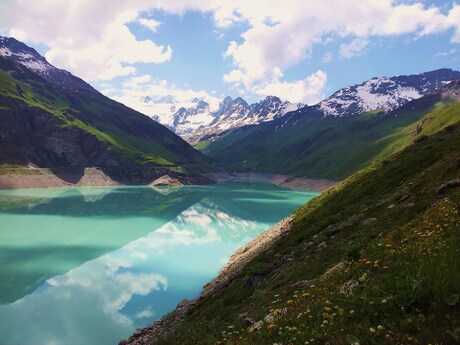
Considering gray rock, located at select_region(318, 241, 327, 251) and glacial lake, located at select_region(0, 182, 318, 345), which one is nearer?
gray rock, located at select_region(318, 241, 327, 251)

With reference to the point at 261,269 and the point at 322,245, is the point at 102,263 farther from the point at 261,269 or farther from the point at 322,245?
the point at 322,245

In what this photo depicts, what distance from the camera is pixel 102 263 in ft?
213

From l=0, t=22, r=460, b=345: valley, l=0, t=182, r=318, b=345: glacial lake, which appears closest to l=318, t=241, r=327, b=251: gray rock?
l=0, t=22, r=460, b=345: valley

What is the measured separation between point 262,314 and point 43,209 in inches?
5222

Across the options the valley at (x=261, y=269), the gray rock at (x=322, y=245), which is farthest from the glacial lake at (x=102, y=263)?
the gray rock at (x=322, y=245)

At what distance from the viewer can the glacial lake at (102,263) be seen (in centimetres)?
3924

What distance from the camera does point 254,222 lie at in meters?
109

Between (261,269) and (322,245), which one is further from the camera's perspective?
(261,269)

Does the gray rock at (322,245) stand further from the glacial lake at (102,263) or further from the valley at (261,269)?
the glacial lake at (102,263)

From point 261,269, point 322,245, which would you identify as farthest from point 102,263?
point 322,245

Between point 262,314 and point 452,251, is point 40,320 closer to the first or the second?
point 262,314

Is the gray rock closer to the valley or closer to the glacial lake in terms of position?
the valley

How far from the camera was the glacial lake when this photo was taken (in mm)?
39238

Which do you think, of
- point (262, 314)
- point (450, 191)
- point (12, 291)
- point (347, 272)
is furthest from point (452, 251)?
point (12, 291)
